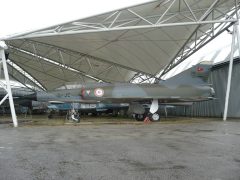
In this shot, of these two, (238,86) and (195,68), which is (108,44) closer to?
(195,68)

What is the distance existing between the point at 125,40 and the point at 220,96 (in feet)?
33.3

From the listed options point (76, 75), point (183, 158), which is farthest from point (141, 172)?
point (76, 75)

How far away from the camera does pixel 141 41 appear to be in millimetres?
25828

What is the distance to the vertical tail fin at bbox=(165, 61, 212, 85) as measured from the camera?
74.6ft

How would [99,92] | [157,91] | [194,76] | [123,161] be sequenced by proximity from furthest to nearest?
[194,76], [99,92], [157,91], [123,161]

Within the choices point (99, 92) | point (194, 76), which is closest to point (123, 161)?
point (99, 92)

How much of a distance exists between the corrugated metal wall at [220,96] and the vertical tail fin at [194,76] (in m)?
4.52

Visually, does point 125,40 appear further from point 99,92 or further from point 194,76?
point 194,76

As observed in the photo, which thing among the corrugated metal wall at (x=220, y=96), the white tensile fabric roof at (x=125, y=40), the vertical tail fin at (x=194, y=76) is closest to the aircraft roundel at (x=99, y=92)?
the white tensile fabric roof at (x=125, y=40)

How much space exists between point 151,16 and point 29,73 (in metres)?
26.5

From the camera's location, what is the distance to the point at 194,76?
2278 centimetres

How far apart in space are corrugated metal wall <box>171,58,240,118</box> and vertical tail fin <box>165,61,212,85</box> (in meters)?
4.52

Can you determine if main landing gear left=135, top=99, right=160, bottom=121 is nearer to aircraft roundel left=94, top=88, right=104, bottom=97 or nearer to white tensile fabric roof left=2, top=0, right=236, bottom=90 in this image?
aircraft roundel left=94, top=88, right=104, bottom=97

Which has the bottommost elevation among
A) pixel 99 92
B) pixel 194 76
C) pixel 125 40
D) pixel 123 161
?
pixel 123 161
